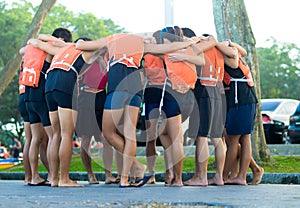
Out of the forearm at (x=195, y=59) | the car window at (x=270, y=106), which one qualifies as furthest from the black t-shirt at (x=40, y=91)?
the car window at (x=270, y=106)

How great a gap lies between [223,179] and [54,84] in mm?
2750

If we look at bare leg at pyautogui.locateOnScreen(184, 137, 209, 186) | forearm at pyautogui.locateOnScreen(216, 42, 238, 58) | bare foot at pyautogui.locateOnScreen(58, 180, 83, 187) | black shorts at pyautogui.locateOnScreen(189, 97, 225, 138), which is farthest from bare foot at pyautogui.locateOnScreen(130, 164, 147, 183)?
forearm at pyautogui.locateOnScreen(216, 42, 238, 58)

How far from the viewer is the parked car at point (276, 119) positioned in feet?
84.7

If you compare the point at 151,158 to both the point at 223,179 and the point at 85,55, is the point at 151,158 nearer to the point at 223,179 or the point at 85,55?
the point at 223,179

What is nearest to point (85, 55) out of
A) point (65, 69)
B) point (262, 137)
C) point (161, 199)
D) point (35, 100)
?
point (65, 69)

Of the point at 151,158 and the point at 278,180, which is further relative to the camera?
the point at 278,180

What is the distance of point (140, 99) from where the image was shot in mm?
9945

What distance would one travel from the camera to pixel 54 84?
10.3m

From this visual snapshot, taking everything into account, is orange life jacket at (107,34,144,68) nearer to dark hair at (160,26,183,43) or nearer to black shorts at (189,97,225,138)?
dark hair at (160,26,183,43)

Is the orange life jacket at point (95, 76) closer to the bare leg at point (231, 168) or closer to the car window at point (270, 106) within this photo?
the bare leg at point (231, 168)

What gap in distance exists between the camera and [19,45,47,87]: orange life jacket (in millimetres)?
10859

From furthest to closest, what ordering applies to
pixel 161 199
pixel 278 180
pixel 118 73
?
pixel 278 180 < pixel 118 73 < pixel 161 199

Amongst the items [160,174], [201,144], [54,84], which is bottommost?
[160,174]

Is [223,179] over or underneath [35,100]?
underneath
